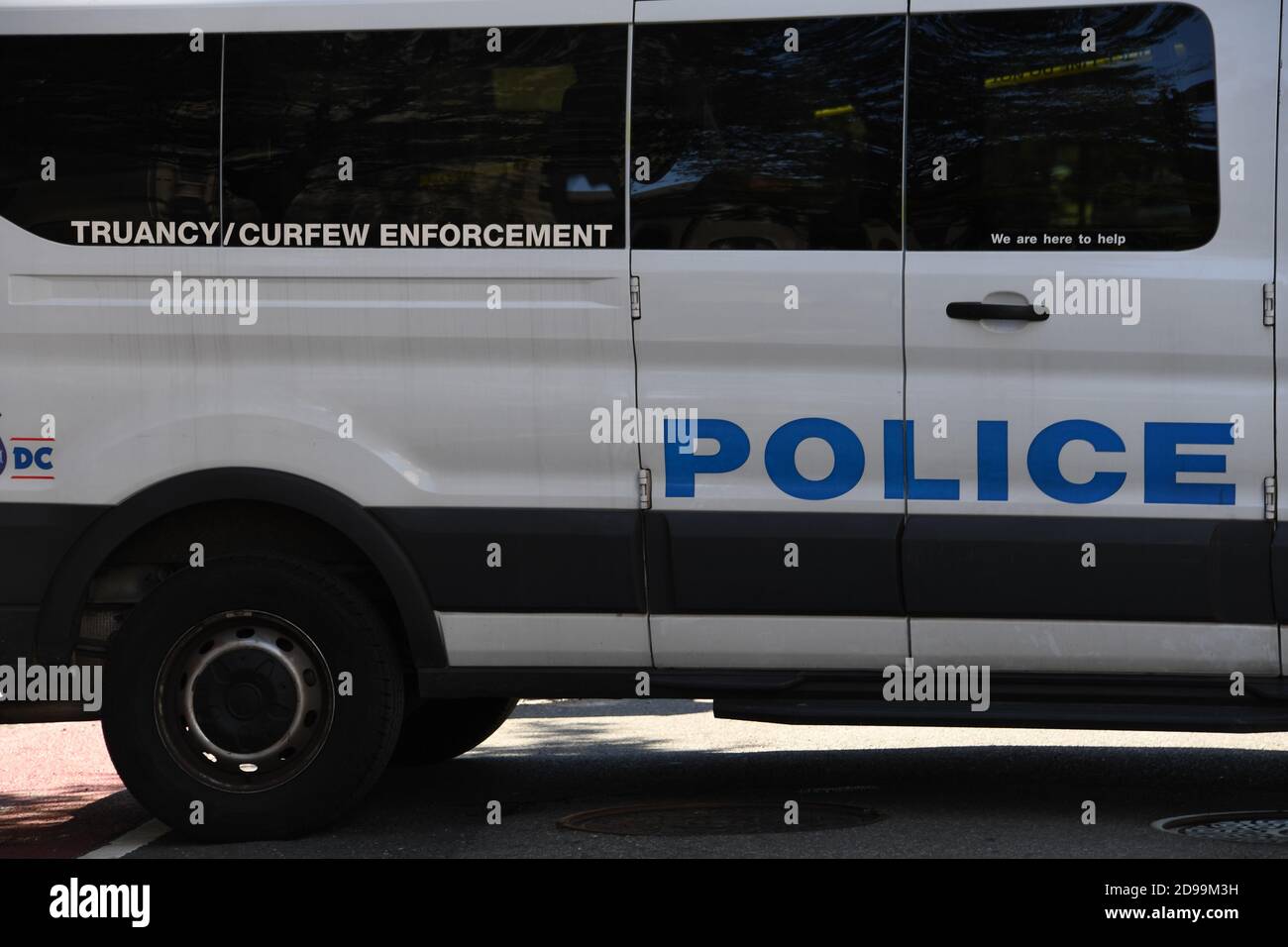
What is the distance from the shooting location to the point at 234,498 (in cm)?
597

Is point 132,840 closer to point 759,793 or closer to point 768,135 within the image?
point 759,793

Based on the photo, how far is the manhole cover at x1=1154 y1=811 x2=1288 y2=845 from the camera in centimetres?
579

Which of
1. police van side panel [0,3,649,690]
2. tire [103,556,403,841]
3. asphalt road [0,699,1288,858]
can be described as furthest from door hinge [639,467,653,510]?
asphalt road [0,699,1288,858]

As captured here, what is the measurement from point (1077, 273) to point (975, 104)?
2.01 ft

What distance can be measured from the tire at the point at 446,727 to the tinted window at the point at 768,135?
2.36 metres

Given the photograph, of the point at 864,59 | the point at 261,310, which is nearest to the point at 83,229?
the point at 261,310

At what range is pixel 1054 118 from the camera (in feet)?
18.5

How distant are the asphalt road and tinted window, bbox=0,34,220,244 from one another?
2.10 m

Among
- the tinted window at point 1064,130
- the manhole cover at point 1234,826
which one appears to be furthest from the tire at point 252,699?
the manhole cover at point 1234,826

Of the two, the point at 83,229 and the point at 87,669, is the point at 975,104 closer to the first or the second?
the point at 83,229

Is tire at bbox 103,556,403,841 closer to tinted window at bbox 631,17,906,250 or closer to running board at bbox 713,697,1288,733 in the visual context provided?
running board at bbox 713,697,1288,733

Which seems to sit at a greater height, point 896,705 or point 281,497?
point 281,497

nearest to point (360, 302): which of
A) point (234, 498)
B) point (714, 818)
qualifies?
point (234, 498)

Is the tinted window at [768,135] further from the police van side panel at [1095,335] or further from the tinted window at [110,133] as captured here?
the tinted window at [110,133]
